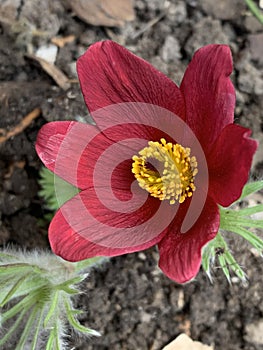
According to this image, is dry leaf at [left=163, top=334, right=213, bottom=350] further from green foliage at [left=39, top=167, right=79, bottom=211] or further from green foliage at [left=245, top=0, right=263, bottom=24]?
green foliage at [left=245, top=0, right=263, bottom=24]

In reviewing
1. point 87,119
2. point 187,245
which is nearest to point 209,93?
point 187,245

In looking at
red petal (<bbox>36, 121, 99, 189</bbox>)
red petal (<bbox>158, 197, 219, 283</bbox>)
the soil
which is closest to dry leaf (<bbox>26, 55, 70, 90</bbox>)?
the soil

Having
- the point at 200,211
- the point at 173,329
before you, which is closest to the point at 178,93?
the point at 200,211

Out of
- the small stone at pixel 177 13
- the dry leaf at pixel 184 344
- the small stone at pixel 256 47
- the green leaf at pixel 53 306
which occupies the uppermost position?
the small stone at pixel 177 13

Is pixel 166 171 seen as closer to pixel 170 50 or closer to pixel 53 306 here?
pixel 53 306

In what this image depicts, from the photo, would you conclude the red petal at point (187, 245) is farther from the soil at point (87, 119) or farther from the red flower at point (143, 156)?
the soil at point (87, 119)

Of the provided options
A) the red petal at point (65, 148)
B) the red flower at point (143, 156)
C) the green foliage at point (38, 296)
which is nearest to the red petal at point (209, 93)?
the red flower at point (143, 156)
